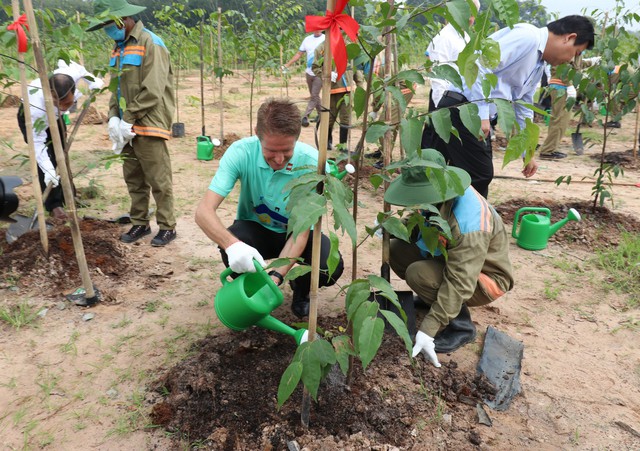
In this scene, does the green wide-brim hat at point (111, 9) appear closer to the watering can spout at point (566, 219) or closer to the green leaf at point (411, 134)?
the green leaf at point (411, 134)

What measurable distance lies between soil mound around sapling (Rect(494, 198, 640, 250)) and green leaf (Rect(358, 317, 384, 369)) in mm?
2939

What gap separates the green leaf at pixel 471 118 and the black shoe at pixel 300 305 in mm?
1528

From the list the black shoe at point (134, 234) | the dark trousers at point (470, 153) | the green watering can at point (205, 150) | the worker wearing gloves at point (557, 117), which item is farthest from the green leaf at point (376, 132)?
the worker wearing gloves at point (557, 117)

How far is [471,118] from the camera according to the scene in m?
1.19

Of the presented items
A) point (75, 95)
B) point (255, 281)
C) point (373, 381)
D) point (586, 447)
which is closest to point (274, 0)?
point (75, 95)

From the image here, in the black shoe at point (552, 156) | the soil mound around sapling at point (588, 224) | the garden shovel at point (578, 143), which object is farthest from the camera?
the garden shovel at point (578, 143)

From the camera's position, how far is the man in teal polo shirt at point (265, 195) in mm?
1896

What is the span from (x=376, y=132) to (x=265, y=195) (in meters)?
1.12

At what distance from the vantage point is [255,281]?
6.67 ft

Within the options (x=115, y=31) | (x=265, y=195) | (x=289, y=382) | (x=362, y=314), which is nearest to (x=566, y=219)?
(x=265, y=195)

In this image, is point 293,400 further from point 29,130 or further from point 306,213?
point 29,130

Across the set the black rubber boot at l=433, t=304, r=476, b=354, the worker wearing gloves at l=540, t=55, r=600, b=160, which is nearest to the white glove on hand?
the black rubber boot at l=433, t=304, r=476, b=354

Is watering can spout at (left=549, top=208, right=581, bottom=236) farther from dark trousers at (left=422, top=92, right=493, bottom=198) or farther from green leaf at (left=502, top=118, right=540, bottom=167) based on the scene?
green leaf at (left=502, top=118, right=540, bottom=167)

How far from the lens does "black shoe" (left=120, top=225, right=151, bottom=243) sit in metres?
3.34
